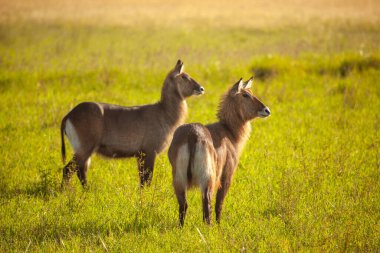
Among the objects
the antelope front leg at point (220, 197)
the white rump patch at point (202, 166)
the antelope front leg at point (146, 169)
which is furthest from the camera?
the antelope front leg at point (146, 169)

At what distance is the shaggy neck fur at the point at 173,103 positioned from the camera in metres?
6.75

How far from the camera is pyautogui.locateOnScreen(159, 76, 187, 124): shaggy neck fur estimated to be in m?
6.75

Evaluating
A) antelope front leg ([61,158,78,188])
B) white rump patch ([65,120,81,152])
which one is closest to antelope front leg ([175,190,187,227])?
antelope front leg ([61,158,78,188])

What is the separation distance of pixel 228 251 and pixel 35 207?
2.25 metres

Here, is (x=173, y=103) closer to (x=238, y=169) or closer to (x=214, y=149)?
(x=238, y=169)

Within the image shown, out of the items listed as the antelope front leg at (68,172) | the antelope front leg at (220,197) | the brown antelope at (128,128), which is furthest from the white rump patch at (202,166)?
the antelope front leg at (68,172)

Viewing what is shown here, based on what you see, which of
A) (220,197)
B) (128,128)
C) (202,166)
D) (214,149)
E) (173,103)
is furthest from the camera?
(173,103)

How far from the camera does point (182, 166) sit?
14.5 feet

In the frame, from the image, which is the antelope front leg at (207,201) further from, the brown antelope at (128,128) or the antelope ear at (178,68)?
the antelope ear at (178,68)

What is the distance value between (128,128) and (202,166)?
2.22 metres

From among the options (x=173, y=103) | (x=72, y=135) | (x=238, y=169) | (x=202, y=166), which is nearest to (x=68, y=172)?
(x=72, y=135)

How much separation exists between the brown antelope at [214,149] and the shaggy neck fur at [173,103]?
1.17 meters

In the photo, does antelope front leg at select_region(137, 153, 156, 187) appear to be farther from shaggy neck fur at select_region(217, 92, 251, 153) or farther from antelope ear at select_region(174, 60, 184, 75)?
antelope ear at select_region(174, 60, 184, 75)

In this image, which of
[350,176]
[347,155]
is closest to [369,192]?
[350,176]
